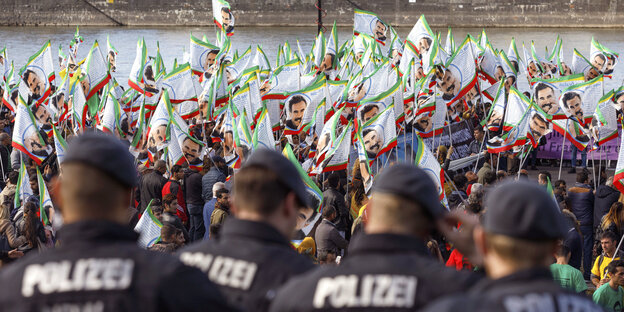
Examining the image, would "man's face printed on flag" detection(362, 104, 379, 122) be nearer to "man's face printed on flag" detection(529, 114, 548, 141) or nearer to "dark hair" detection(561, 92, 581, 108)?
"man's face printed on flag" detection(529, 114, 548, 141)

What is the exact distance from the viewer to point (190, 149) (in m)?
11.6

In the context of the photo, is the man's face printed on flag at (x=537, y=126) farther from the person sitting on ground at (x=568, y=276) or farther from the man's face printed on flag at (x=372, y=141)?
the person sitting on ground at (x=568, y=276)

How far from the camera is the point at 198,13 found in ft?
169

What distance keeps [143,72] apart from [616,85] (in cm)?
1605

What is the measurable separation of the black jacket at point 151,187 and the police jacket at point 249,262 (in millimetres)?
7333

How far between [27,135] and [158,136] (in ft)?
5.20

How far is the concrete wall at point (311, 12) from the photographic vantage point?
4803 centimetres

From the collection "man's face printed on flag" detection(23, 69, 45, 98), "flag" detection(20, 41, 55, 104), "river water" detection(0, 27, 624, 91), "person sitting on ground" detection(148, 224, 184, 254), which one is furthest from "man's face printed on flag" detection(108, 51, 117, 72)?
"river water" detection(0, 27, 624, 91)

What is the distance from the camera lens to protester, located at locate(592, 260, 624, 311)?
692cm

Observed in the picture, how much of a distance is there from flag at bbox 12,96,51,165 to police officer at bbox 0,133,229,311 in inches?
361

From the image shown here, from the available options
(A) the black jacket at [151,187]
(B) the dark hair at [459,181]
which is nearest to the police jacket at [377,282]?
(A) the black jacket at [151,187]

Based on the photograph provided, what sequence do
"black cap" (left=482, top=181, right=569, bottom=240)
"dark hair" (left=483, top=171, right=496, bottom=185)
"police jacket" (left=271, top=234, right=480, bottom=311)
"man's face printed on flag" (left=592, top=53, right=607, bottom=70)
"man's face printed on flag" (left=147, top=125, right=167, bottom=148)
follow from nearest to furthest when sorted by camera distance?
"black cap" (left=482, top=181, right=569, bottom=240)
"police jacket" (left=271, top=234, right=480, bottom=311)
"dark hair" (left=483, top=171, right=496, bottom=185)
"man's face printed on flag" (left=147, top=125, right=167, bottom=148)
"man's face printed on flag" (left=592, top=53, right=607, bottom=70)

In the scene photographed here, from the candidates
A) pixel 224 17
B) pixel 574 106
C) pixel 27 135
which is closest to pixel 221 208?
pixel 27 135

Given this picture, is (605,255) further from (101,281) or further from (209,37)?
(209,37)
